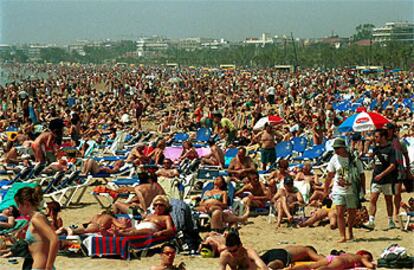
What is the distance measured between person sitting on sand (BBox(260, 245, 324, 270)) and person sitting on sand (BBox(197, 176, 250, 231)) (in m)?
1.75

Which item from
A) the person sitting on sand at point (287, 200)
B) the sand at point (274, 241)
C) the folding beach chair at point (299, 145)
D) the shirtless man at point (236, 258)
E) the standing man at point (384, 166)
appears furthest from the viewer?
the folding beach chair at point (299, 145)

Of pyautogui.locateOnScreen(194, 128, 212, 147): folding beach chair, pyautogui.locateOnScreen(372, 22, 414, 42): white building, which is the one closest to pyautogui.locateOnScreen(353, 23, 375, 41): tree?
pyautogui.locateOnScreen(372, 22, 414, 42): white building

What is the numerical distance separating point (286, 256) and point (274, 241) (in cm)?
183

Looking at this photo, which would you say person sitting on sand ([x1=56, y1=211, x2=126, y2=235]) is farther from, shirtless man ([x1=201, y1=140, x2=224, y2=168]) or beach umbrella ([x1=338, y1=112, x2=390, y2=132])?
beach umbrella ([x1=338, y1=112, x2=390, y2=132])

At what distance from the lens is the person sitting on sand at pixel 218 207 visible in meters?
7.28

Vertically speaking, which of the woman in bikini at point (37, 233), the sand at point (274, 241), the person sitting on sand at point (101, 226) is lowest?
the sand at point (274, 241)

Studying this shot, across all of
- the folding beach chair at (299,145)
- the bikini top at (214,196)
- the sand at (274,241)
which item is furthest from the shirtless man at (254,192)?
the folding beach chair at (299,145)

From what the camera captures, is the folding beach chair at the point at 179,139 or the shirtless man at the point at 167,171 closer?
the shirtless man at the point at 167,171

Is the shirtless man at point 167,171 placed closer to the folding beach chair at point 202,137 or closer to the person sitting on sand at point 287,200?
the person sitting on sand at point 287,200

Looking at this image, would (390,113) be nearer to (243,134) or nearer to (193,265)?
(243,134)

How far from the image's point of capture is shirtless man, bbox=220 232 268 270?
16.5 ft

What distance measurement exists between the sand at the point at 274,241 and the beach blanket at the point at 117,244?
66 millimetres

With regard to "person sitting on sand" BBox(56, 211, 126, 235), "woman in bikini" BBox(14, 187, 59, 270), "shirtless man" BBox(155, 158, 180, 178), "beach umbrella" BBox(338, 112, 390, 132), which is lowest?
"shirtless man" BBox(155, 158, 180, 178)

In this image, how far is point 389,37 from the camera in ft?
474
